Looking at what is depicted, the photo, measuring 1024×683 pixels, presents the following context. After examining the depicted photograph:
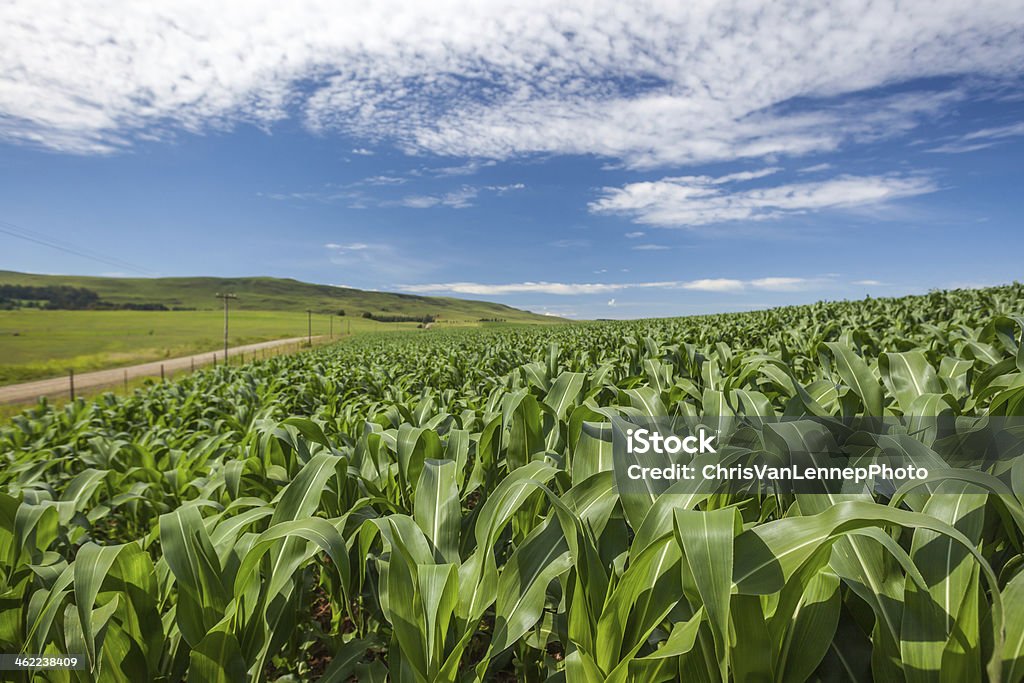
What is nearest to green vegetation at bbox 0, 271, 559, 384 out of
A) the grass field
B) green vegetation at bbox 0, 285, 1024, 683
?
the grass field

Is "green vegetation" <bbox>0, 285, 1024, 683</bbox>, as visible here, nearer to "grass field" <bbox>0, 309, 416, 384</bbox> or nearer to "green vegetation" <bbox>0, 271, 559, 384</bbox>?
"grass field" <bbox>0, 309, 416, 384</bbox>

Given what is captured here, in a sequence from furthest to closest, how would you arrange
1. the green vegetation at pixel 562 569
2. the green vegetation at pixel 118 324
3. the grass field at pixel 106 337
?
the green vegetation at pixel 118 324, the grass field at pixel 106 337, the green vegetation at pixel 562 569

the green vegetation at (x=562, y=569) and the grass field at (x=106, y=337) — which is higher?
the green vegetation at (x=562, y=569)

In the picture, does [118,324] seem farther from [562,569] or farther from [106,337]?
[562,569]

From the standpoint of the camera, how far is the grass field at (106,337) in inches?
2032

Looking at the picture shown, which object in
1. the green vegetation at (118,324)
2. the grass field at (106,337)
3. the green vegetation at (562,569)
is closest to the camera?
the green vegetation at (562,569)

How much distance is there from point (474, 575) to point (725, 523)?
762 millimetres

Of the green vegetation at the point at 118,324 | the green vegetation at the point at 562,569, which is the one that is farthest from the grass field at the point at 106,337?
the green vegetation at the point at 562,569

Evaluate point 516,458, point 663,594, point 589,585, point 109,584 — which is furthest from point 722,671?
point 109,584

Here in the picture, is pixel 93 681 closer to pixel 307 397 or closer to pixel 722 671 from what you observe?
pixel 722 671

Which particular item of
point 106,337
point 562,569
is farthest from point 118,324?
point 562,569

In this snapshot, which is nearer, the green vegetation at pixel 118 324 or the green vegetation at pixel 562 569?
the green vegetation at pixel 562 569

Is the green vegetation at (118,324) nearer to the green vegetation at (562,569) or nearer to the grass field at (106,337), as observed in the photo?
the grass field at (106,337)

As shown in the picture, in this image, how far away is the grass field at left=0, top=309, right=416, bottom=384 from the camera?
51.6 meters
